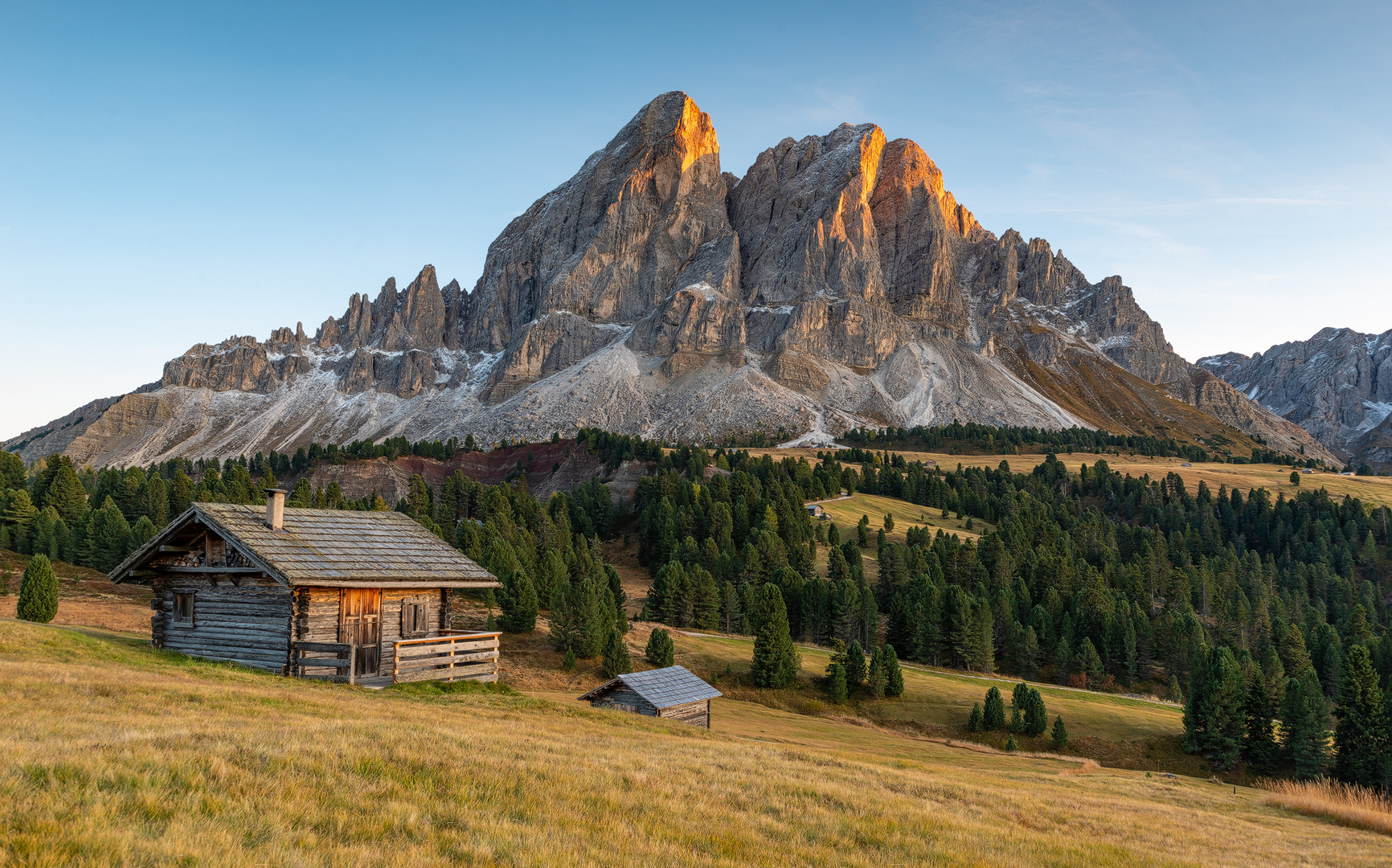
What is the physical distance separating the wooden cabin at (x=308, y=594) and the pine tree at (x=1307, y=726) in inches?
2346

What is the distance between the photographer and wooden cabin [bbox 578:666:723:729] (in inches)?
1366

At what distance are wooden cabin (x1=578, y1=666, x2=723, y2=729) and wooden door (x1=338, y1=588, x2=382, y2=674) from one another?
973cm

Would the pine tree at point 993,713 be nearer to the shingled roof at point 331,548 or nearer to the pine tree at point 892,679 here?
the pine tree at point 892,679

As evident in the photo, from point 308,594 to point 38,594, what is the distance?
19.6 metres

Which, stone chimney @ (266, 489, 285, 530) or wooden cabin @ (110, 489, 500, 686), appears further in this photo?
stone chimney @ (266, 489, 285, 530)

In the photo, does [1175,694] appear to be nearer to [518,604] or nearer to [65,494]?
[518,604]

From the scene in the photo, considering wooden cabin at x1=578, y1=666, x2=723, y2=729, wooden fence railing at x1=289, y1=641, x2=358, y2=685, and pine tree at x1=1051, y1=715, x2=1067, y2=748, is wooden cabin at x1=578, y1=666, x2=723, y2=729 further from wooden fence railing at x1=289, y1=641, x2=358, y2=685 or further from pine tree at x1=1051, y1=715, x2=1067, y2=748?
pine tree at x1=1051, y1=715, x2=1067, y2=748

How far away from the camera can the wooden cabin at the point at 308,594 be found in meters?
27.8

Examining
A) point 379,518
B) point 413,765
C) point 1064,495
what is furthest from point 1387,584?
point 413,765

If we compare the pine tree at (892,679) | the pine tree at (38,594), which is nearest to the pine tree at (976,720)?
the pine tree at (892,679)

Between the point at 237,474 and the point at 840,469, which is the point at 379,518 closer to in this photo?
the point at 237,474

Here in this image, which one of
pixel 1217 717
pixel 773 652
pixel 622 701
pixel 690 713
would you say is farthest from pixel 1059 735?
pixel 622 701

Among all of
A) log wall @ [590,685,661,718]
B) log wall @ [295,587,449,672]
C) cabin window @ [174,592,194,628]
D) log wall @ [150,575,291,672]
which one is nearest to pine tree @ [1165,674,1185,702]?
log wall @ [590,685,661,718]

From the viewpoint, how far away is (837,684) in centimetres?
6097
